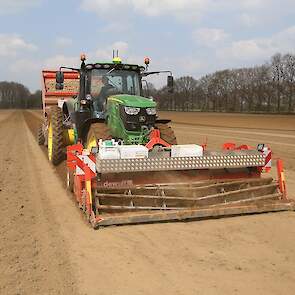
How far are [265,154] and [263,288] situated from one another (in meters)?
→ 3.10

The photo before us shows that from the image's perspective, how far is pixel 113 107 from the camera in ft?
24.4

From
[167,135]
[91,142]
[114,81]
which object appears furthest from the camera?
[114,81]

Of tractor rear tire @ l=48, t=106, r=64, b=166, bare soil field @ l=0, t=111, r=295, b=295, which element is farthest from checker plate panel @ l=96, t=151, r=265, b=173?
tractor rear tire @ l=48, t=106, r=64, b=166

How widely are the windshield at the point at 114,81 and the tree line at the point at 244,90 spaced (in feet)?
157

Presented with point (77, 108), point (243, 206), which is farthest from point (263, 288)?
point (77, 108)

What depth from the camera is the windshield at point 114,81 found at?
831 centimetres

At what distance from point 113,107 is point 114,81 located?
1.14 meters

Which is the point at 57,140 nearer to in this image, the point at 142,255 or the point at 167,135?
the point at 167,135

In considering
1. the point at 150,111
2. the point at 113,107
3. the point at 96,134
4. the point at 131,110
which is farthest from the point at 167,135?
the point at 96,134

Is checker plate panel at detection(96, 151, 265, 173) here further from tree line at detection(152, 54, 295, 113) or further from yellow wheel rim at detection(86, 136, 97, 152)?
tree line at detection(152, 54, 295, 113)

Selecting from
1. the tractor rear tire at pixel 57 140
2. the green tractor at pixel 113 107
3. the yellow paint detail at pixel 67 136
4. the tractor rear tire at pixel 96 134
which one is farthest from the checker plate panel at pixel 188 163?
the tractor rear tire at pixel 57 140

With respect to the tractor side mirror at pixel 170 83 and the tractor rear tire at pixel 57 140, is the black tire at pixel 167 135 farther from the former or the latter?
the tractor rear tire at pixel 57 140

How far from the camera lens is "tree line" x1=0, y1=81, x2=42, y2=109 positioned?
136625 millimetres

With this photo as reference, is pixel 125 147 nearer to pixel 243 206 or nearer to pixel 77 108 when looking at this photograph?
pixel 243 206
